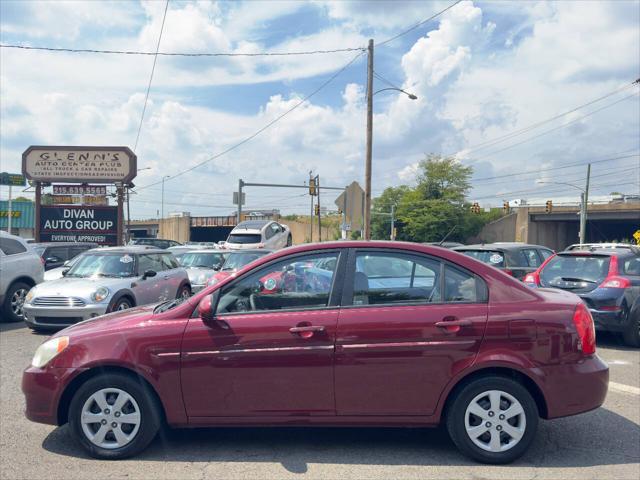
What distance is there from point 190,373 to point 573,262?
7.48 m

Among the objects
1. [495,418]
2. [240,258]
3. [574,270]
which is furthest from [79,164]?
[495,418]

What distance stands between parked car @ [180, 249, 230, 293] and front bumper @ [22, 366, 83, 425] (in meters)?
10.3

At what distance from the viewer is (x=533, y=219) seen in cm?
6431

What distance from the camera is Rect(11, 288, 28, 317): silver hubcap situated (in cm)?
1172

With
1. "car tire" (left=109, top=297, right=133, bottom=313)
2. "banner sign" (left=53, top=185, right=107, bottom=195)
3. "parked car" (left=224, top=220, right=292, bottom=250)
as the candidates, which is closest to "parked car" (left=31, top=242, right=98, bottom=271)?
"banner sign" (left=53, top=185, right=107, bottom=195)

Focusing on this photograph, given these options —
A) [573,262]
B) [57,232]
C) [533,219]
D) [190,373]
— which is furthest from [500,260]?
[533,219]

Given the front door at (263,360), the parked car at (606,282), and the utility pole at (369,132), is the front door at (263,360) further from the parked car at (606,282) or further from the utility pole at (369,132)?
the utility pole at (369,132)

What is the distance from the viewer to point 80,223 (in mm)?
23625

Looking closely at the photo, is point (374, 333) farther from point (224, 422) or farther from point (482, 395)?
point (224, 422)

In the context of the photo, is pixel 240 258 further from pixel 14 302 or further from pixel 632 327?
pixel 632 327

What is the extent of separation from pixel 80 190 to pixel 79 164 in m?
1.74

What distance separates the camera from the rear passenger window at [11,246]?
465 inches

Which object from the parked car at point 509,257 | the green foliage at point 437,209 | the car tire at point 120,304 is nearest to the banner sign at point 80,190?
the car tire at point 120,304

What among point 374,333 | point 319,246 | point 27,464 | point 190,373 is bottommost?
point 27,464
